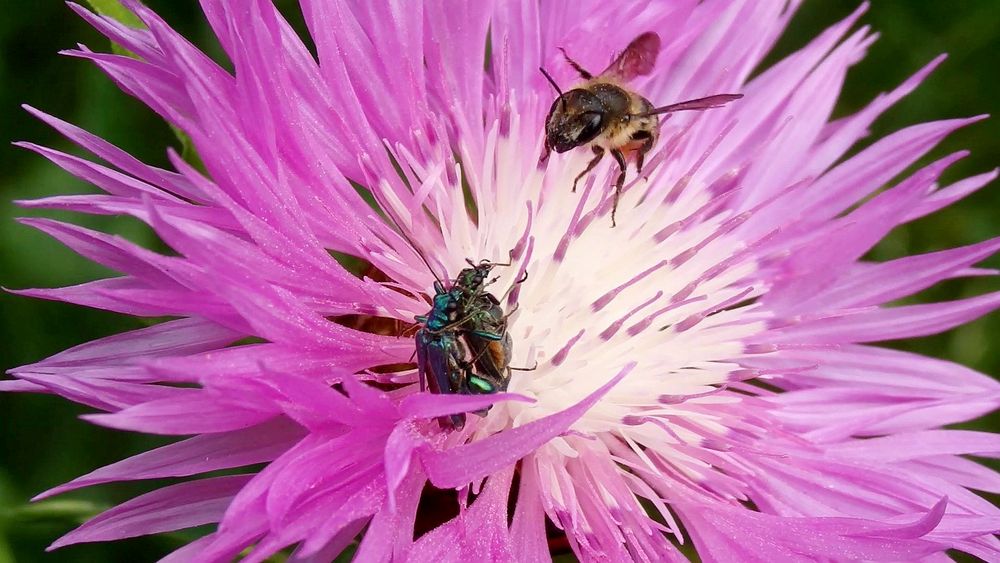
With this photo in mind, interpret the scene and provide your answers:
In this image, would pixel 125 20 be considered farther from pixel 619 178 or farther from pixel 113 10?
pixel 619 178

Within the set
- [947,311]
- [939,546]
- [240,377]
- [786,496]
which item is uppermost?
[240,377]

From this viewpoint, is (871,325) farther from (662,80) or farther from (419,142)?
(419,142)

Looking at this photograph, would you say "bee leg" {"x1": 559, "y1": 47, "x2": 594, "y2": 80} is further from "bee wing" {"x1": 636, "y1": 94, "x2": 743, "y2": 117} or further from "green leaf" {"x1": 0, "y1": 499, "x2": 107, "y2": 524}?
"green leaf" {"x1": 0, "y1": 499, "x2": 107, "y2": 524}

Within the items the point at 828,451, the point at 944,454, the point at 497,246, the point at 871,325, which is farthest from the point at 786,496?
the point at 497,246

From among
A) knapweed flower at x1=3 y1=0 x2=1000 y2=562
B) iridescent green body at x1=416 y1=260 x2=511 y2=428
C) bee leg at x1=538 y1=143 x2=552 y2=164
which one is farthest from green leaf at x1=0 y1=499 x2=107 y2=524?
bee leg at x1=538 y1=143 x2=552 y2=164

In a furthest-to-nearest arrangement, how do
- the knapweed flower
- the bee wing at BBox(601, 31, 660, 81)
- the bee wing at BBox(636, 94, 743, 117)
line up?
the bee wing at BBox(601, 31, 660, 81), the bee wing at BBox(636, 94, 743, 117), the knapweed flower

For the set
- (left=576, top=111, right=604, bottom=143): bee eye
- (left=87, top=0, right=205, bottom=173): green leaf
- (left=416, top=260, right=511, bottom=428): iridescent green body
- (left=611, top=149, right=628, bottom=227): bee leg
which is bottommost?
(left=416, top=260, right=511, bottom=428): iridescent green body
